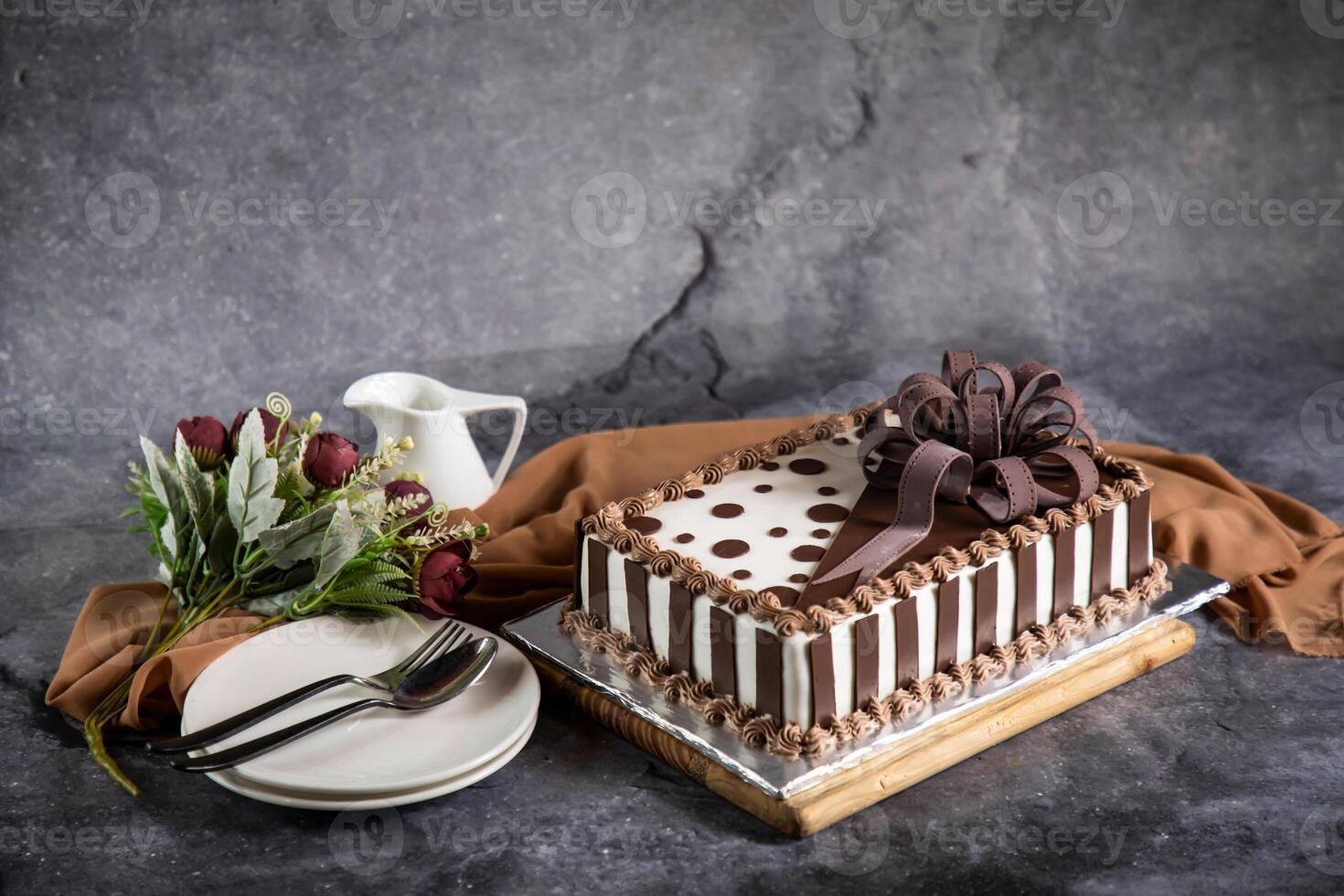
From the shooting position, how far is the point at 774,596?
5.44 feet

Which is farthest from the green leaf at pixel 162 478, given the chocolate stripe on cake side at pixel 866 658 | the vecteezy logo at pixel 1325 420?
the vecteezy logo at pixel 1325 420

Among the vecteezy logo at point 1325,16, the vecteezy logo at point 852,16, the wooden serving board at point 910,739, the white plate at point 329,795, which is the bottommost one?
the wooden serving board at point 910,739

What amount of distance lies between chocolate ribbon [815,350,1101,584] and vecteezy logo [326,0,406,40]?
1.56 m

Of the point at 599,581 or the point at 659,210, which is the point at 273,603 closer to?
the point at 599,581

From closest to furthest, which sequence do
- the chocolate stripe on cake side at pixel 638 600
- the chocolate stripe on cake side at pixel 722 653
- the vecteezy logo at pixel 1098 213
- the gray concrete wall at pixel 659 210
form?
the chocolate stripe on cake side at pixel 722 653 < the chocolate stripe on cake side at pixel 638 600 < the gray concrete wall at pixel 659 210 < the vecteezy logo at pixel 1098 213

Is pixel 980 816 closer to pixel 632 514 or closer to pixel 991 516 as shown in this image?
pixel 991 516

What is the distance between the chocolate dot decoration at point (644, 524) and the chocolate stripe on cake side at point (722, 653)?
8.4 inches

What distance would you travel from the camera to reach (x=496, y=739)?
5.44ft

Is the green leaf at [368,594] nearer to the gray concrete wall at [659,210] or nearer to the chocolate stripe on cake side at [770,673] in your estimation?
the chocolate stripe on cake side at [770,673]

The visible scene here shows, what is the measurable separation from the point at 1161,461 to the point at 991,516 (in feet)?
2.63

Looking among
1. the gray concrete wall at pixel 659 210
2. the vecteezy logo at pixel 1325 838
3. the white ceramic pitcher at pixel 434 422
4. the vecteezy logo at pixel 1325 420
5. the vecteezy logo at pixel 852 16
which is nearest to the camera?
the vecteezy logo at pixel 1325 838

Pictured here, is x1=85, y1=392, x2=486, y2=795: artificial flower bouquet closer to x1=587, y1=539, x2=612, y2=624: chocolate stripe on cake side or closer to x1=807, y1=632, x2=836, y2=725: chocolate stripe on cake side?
x1=587, y1=539, x2=612, y2=624: chocolate stripe on cake side

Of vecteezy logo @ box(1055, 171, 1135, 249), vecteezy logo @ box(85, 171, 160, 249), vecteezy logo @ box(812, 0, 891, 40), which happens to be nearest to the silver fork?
vecteezy logo @ box(85, 171, 160, 249)

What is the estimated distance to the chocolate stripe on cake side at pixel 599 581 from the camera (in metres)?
1.85
